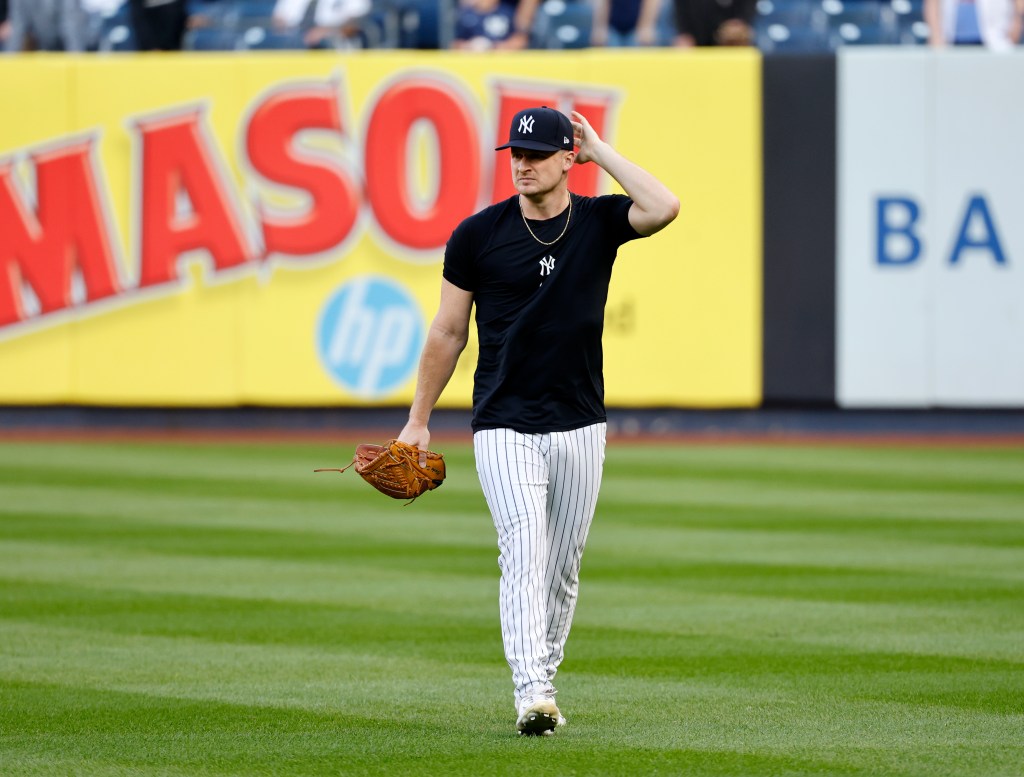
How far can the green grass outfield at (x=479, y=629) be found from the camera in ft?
19.9

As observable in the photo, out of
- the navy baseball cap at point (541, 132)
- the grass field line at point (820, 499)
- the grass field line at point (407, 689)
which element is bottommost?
the grass field line at point (820, 499)

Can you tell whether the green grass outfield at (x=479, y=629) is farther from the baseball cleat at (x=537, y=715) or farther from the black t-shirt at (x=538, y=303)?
the black t-shirt at (x=538, y=303)

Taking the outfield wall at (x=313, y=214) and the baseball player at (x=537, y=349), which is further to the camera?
the outfield wall at (x=313, y=214)

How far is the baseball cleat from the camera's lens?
6098mm

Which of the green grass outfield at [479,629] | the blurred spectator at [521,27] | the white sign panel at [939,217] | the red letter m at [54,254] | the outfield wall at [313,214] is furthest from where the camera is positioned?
the blurred spectator at [521,27]

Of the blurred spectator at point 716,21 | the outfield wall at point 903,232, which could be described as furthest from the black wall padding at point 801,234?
the blurred spectator at point 716,21

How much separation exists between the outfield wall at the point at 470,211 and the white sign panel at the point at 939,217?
2 centimetres

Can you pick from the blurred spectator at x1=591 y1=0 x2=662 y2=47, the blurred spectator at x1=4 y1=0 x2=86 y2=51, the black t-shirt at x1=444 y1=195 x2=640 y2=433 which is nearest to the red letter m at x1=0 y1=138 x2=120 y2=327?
the blurred spectator at x1=4 y1=0 x2=86 y2=51

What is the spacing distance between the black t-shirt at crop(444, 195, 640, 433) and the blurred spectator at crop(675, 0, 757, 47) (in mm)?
13863

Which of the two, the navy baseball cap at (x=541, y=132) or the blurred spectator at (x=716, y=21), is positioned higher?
the navy baseball cap at (x=541, y=132)

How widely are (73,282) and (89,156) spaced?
53.3 inches

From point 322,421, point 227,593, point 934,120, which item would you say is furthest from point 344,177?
point 227,593

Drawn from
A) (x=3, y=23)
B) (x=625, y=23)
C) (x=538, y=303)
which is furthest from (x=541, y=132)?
(x=3, y=23)

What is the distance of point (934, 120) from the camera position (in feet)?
63.6
